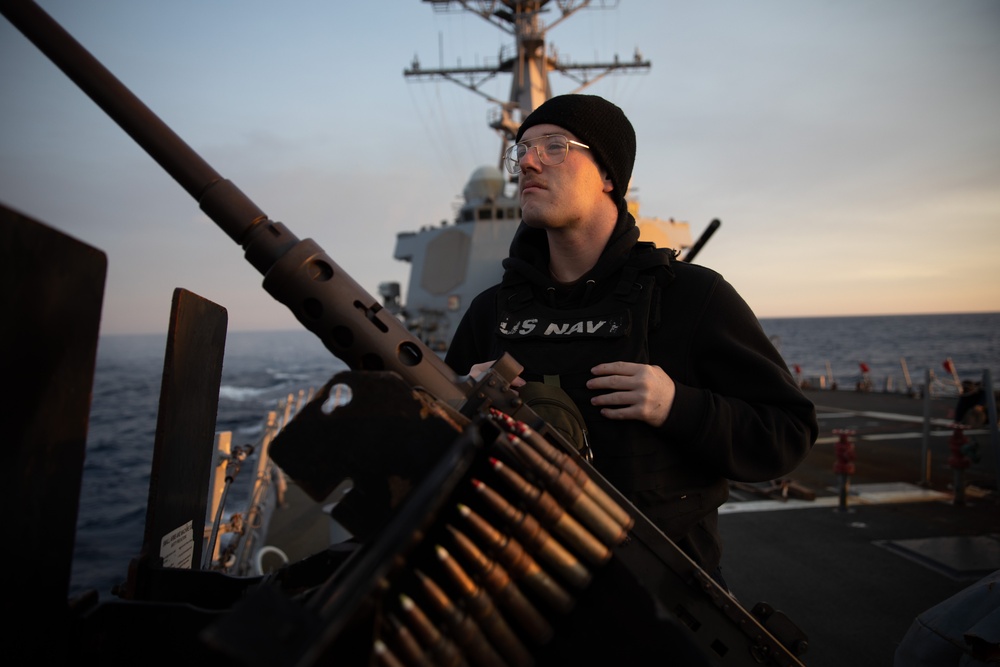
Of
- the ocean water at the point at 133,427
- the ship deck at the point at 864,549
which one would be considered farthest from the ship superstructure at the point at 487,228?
the ship deck at the point at 864,549

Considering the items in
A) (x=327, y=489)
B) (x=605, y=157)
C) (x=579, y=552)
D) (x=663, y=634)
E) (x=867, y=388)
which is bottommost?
(x=867, y=388)

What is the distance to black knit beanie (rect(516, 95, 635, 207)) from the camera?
2.41 meters

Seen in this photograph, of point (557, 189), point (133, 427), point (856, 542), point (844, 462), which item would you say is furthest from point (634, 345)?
point (133, 427)

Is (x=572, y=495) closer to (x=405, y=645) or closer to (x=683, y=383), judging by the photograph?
(x=405, y=645)

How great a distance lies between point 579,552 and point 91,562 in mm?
11724

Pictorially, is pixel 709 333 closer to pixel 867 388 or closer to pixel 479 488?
pixel 479 488

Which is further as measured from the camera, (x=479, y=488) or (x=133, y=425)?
(x=133, y=425)

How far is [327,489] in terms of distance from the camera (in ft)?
4.28

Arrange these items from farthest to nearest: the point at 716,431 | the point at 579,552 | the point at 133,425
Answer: the point at 133,425, the point at 716,431, the point at 579,552

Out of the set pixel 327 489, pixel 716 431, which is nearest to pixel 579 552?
pixel 327 489

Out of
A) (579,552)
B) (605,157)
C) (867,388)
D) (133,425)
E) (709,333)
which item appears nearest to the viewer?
(579,552)

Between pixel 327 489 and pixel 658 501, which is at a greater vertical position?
pixel 327 489

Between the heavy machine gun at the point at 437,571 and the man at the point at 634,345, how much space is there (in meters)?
0.46

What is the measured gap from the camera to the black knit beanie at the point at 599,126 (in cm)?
241
